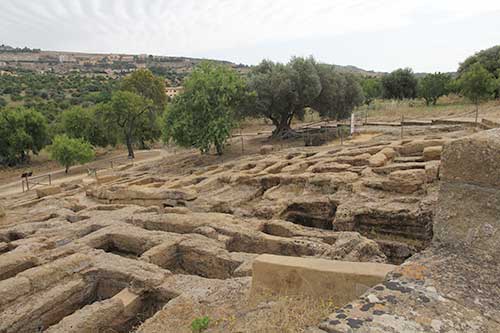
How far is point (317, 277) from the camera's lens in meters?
3.90

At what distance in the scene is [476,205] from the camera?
3.48 m

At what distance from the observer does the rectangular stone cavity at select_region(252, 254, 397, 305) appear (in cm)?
368

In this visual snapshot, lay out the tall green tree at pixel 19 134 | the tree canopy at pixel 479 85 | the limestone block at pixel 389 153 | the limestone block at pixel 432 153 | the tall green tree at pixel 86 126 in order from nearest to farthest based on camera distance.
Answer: the limestone block at pixel 432 153 < the limestone block at pixel 389 153 < the tall green tree at pixel 19 134 < the tree canopy at pixel 479 85 < the tall green tree at pixel 86 126

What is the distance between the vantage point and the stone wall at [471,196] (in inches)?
132

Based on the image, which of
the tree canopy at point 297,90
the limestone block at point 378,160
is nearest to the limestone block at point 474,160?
the limestone block at point 378,160

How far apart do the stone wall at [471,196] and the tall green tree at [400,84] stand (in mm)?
47825

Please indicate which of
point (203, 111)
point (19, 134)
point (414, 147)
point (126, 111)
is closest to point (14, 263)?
point (414, 147)

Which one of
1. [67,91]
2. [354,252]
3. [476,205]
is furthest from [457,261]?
[67,91]

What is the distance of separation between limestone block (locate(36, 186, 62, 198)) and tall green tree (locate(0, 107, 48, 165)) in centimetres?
1674

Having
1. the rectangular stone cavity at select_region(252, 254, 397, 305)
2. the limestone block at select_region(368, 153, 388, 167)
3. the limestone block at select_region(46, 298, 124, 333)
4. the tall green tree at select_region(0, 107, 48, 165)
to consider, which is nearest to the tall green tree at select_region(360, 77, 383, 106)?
the tall green tree at select_region(0, 107, 48, 165)

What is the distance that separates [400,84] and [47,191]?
4293cm

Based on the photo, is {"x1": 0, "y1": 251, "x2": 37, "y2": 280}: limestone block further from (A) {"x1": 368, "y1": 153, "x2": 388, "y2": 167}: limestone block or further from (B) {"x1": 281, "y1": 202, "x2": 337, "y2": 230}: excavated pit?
(A) {"x1": 368, "y1": 153, "x2": 388, "y2": 167}: limestone block

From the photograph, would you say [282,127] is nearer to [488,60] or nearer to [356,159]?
[356,159]

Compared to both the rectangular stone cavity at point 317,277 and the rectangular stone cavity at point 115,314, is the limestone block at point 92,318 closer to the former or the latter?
the rectangular stone cavity at point 115,314
